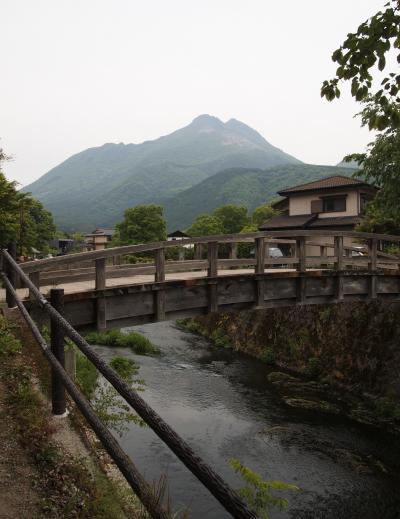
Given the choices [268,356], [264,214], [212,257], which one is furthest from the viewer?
[264,214]

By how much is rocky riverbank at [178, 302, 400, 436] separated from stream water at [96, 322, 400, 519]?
4.25 feet

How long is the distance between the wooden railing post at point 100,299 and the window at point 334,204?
34.5 m

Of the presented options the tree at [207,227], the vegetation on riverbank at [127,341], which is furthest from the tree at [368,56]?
the tree at [207,227]

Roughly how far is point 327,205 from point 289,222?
3.97 meters

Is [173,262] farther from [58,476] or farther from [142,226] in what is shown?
[142,226]

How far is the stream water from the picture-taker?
10.2 metres

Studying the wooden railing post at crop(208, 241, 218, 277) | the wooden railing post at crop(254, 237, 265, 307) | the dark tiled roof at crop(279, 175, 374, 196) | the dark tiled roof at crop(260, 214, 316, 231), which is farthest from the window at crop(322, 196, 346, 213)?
the wooden railing post at crop(208, 241, 218, 277)

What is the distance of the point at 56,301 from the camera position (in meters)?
4.71

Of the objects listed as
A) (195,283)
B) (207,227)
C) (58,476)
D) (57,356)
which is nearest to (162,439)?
(58,476)

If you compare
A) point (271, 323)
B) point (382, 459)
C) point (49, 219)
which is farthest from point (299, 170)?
point (382, 459)

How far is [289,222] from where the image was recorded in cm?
4097

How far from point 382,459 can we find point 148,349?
13979 millimetres

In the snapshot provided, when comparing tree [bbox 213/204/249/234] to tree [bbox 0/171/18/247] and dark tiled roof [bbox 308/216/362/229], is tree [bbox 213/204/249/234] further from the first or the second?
tree [bbox 0/171/18/247]

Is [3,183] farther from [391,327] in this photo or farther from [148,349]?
[391,327]
